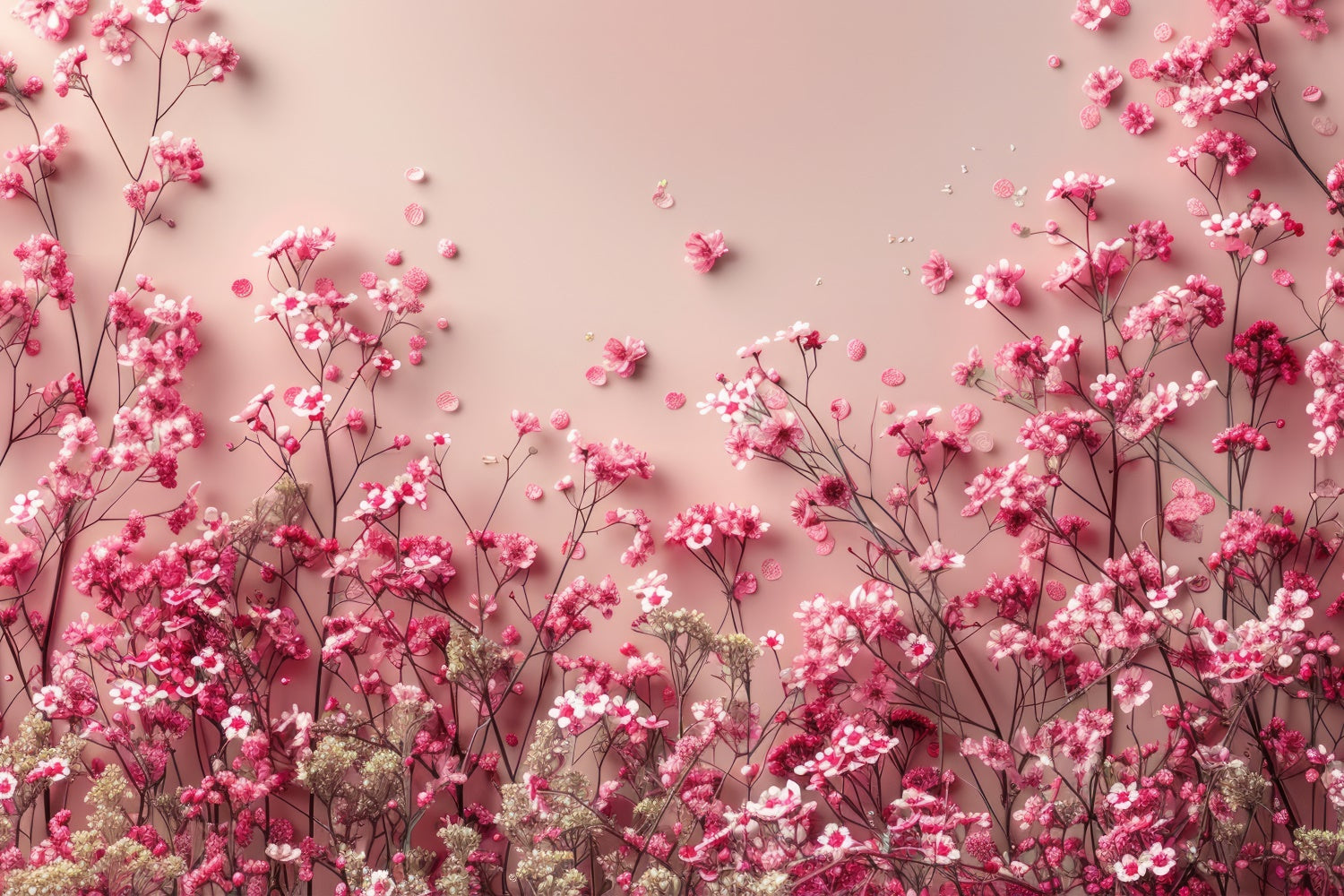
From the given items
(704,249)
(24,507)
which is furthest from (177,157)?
(704,249)

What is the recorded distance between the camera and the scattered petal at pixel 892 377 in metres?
1.96

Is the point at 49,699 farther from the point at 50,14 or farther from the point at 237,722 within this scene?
the point at 50,14

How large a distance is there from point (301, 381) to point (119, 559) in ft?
1.59

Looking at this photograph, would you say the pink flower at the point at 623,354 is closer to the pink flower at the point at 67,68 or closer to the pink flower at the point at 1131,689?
the pink flower at the point at 1131,689

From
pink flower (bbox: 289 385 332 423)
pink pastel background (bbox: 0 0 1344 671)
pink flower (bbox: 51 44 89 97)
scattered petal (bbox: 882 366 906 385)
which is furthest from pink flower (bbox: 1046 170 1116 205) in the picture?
pink flower (bbox: 51 44 89 97)

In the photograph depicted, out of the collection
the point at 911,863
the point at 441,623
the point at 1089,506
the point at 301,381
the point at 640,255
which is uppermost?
the point at 640,255

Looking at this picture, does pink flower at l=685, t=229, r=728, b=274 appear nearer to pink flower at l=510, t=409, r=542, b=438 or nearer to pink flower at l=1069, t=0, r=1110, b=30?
pink flower at l=510, t=409, r=542, b=438

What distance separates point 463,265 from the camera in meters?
2.02

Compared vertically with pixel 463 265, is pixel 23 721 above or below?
below

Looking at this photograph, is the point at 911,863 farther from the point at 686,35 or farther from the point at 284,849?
the point at 686,35

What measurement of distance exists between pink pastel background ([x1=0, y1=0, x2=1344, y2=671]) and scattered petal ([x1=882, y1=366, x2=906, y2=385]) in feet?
0.06

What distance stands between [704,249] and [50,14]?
4.71 feet

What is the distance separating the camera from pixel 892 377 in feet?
6.43

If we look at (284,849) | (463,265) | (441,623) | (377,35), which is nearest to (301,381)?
(463,265)
